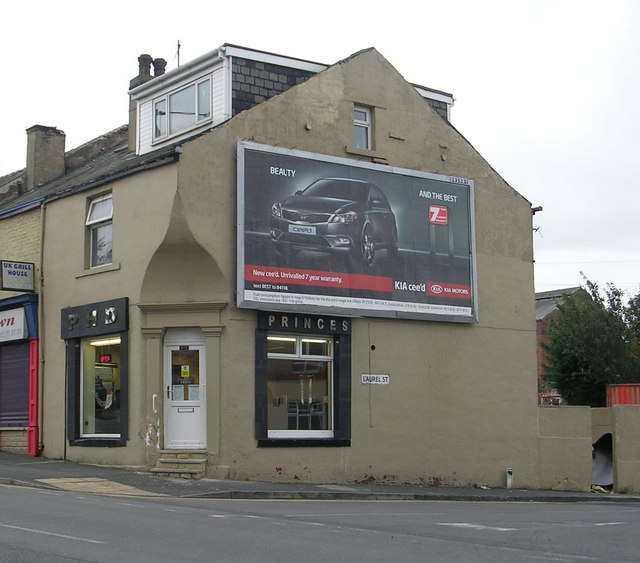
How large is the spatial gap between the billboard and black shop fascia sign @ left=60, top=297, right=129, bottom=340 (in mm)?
2796

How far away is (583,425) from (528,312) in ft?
10.8

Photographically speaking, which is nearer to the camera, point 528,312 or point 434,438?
point 434,438

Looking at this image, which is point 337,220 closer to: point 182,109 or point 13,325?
point 182,109

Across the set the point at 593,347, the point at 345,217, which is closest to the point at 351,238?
the point at 345,217

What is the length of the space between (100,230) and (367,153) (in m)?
6.54

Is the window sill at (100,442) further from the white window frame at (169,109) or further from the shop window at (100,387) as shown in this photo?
the white window frame at (169,109)

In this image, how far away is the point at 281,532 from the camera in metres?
11.2

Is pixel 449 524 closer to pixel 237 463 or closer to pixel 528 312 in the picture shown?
pixel 237 463

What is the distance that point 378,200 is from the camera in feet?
71.0

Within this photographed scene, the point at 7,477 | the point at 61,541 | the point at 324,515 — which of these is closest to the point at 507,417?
the point at 324,515

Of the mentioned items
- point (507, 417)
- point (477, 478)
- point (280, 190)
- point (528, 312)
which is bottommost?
point (477, 478)

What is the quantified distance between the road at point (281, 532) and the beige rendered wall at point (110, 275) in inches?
156

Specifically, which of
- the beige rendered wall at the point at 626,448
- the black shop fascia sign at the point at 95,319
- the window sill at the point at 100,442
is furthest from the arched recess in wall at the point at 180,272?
the beige rendered wall at the point at 626,448

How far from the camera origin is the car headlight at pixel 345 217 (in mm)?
20750
